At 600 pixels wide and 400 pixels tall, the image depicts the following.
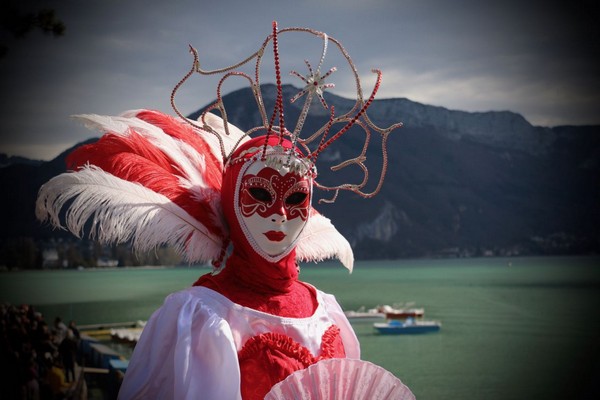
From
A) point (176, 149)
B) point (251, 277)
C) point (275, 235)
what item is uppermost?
point (176, 149)

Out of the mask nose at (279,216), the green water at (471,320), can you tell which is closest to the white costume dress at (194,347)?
the mask nose at (279,216)

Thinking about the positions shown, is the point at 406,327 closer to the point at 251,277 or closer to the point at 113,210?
the point at 251,277

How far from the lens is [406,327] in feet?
96.6

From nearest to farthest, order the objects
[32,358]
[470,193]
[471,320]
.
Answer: [32,358]
[471,320]
[470,193]

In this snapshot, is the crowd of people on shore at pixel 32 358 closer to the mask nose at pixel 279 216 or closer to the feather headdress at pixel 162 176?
the feather headdress at pixel 162 176

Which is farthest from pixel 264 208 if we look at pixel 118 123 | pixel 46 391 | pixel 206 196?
pixel 46 391

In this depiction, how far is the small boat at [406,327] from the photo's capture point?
94.1ft

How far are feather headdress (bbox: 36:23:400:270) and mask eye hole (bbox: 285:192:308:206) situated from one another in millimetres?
132

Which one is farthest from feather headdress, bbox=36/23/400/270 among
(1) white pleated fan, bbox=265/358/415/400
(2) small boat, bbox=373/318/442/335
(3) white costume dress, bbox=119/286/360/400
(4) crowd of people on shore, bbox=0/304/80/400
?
(2) small boat, bbox=373/318/442/335

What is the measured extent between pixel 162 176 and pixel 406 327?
28.0 m

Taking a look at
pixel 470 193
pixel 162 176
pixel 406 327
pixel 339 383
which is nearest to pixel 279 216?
pixel 162 176

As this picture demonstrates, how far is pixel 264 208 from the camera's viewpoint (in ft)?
7.70

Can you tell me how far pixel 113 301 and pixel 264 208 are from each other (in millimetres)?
43816

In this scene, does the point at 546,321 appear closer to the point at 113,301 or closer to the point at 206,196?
the point at 113,301
